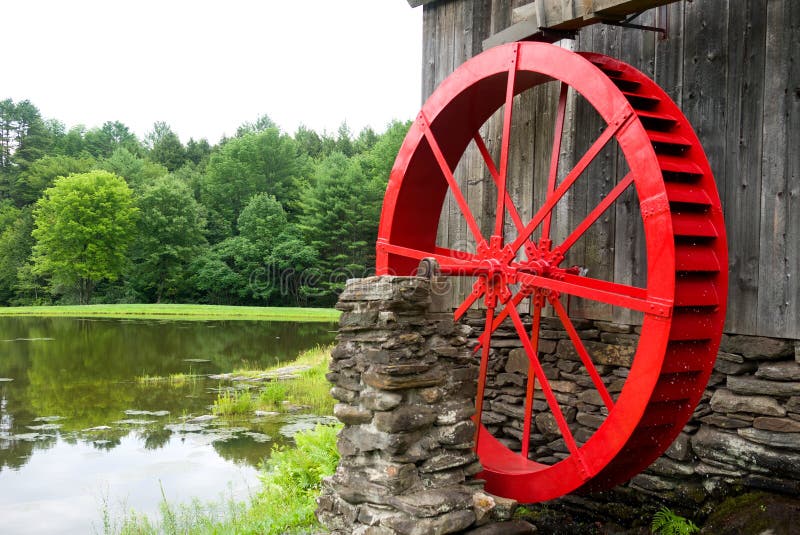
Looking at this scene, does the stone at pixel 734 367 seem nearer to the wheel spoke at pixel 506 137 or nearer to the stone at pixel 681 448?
the stone at pixel 681 448

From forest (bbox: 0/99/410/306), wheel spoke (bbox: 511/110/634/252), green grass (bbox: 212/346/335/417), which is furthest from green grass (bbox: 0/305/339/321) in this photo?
wheel spoke (bbox: 511/110/634/252)

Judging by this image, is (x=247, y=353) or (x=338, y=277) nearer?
(x=247, y=353)

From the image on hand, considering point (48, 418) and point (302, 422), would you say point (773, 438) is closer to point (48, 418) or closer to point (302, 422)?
point (302, 422)

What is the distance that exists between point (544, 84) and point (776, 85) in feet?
6.61

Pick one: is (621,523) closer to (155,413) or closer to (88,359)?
(155,413)

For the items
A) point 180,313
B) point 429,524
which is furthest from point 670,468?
point 180,313

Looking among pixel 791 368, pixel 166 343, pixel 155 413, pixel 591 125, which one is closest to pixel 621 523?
pixel 791 368

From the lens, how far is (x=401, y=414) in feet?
12.7

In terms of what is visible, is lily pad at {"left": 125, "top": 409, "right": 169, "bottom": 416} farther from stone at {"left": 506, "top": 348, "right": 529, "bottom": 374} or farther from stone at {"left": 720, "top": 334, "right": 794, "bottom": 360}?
stone at {"left": 720, "top": 334, "right": 794, "bottom": 360}

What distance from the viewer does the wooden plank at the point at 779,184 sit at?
3.96 metres

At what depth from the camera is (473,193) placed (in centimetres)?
640

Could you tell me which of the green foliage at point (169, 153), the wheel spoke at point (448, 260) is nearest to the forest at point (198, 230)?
the green foliage at point (169, 153)

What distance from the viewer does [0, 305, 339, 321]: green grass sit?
81.4 feet

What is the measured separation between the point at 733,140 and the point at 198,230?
33.4 meters
